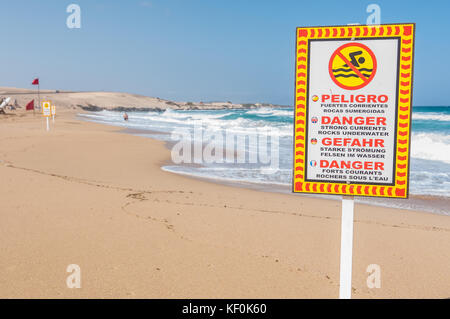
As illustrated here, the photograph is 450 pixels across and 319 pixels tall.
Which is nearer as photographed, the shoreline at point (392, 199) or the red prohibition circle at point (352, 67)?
the red prohibition circle at point (352, 67)

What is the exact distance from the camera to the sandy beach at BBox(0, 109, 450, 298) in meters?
3.60

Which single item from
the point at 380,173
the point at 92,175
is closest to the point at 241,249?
the point at 380,173

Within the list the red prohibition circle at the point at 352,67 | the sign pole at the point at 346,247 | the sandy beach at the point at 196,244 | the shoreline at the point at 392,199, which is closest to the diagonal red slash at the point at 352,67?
the red prohibition circle at the point at 352,67

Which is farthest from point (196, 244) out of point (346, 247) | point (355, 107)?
point (355, 107)

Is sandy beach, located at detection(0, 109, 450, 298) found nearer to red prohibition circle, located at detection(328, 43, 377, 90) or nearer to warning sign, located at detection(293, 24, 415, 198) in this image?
warning sign, located at detection(293, 24, 415, 198)

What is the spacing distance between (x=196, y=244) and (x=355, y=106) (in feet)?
8.74

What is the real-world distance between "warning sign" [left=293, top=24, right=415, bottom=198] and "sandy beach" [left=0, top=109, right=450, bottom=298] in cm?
138

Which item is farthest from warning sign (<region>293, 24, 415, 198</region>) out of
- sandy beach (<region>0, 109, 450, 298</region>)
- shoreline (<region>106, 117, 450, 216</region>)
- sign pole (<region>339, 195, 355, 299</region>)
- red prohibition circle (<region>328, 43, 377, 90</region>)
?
shoreline (<region>106, 117, 450, 216</region>)

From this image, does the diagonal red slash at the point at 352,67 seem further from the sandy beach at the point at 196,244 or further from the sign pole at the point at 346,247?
the sandy beach at the point at 196,244

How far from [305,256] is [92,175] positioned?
20.5 ft

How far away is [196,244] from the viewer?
460 centimetres

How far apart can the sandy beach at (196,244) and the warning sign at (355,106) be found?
138 centimetres

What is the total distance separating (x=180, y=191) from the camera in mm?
7914

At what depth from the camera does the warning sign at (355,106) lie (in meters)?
2.56
